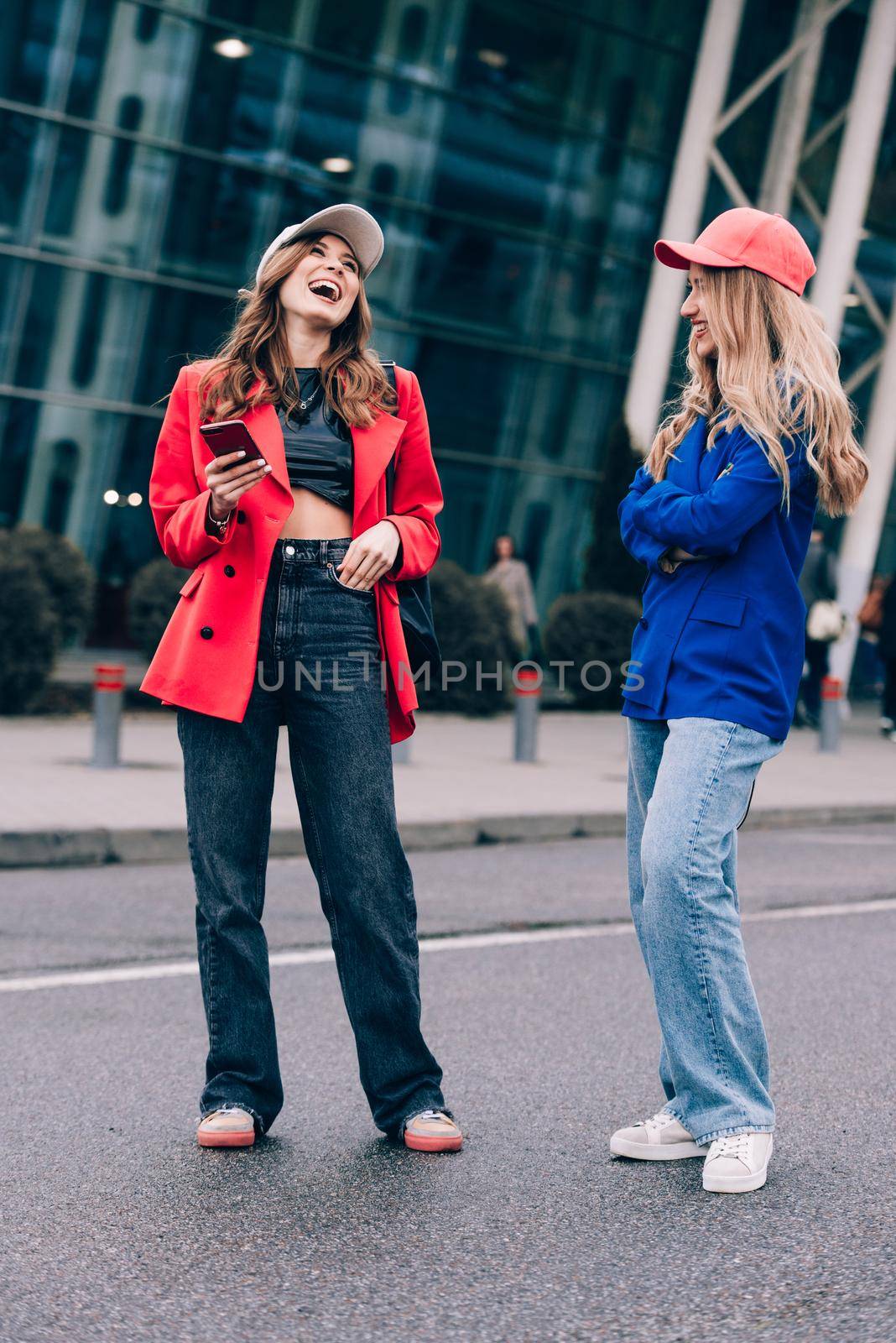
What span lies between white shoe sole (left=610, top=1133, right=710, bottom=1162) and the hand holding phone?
170 centimetres

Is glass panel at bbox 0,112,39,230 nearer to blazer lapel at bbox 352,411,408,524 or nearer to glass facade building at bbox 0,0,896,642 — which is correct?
glass facade building at bbox 0,0,896,642

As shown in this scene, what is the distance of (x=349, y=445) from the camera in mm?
3869

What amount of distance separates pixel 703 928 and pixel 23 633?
11.4 m

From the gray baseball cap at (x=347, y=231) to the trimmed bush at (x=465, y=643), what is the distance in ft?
42.6

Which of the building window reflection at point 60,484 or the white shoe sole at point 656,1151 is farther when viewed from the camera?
the building window reflection at point 60,484

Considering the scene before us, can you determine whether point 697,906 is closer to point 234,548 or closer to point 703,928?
point 703,928

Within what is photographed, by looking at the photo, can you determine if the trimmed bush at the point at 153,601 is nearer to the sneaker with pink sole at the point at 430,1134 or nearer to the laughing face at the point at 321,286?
the laughing face at the point at 321,286

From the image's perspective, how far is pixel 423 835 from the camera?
9.62 metres

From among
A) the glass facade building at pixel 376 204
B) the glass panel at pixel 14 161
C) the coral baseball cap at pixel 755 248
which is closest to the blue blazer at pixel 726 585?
the coral baseball cap at pixel 755 248

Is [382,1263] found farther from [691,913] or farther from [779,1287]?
[691,913]

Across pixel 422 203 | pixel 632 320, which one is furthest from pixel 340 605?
pixel 632 320

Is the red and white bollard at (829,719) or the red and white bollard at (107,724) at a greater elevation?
the red and white bollard at (829,719)

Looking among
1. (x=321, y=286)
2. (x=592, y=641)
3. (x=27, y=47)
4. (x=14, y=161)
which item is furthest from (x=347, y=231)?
(x=27, y=47)

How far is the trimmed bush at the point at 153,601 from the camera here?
1588 centimetres
